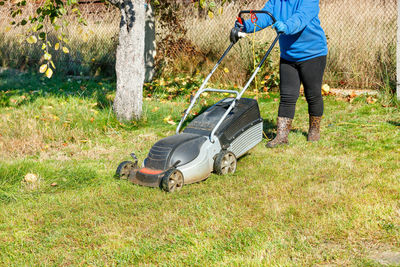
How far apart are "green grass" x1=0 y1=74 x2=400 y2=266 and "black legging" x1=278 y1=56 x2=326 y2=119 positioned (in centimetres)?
A: 40

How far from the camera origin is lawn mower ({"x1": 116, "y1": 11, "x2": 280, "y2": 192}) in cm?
366

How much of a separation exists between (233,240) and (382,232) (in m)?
0.88

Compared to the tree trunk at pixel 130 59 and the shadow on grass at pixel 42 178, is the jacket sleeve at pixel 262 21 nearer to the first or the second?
the tree trunk at pixel 130 59

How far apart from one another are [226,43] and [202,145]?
458 cm

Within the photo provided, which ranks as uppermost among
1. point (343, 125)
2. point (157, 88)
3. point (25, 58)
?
point (343, 125)

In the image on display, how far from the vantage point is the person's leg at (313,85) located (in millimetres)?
4555

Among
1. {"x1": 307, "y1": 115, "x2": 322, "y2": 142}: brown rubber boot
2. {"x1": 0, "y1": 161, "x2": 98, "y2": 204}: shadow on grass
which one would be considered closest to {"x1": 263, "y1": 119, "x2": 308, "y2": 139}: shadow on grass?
{"x1": 307, "y1": 115, "x2": 322, "y2": 142}: brown rubber boot

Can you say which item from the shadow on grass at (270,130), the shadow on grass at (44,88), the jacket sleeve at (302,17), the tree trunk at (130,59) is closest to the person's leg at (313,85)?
the shadow on grass at (270,130)

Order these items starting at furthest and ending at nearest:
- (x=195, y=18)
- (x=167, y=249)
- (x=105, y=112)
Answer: (x=195, y=18), (x=105, y=112), (x=167, y=249)

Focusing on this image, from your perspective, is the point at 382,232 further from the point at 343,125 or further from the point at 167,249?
the point at 343,125

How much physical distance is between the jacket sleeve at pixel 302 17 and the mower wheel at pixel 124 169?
175 centimetres

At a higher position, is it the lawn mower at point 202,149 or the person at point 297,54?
the person at point 297,54

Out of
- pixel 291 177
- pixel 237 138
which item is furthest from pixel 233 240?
pixel 237 138

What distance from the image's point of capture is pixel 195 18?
8.73 m
